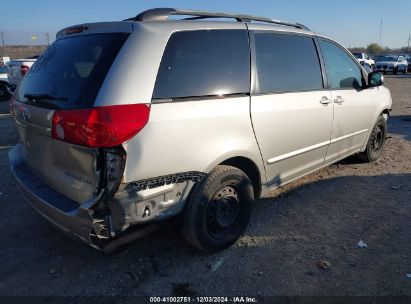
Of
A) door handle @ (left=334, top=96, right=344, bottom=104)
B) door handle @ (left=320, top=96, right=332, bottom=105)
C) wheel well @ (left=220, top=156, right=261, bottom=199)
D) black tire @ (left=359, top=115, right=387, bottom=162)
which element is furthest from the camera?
black tire @ (left=359, top=115, right=387, bottom=162)

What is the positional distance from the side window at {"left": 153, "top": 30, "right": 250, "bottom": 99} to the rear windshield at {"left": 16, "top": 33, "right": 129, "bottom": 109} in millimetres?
374

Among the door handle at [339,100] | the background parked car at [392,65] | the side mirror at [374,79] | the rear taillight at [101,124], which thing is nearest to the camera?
the rear taillight at [101,124]

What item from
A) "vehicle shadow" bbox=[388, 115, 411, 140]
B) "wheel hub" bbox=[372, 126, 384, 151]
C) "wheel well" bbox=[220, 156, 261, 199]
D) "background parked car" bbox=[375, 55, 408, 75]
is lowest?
"background parked car" bbox=[375, 55, 408, 75]

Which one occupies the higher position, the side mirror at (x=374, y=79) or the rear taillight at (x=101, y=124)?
the rear taillight at (x=101, y=124)

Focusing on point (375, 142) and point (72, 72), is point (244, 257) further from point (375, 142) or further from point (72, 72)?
point (375, 142)

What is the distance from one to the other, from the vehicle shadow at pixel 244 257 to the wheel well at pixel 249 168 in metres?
0.45

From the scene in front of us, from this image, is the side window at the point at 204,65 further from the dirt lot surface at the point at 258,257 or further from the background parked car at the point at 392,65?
the background parked car at the point at 392,65

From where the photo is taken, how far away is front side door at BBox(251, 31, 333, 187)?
10.7 ft

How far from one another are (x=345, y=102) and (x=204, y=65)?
2295 mm

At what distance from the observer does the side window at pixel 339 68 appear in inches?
165

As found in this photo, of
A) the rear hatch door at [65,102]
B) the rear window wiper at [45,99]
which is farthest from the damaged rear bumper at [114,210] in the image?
the rear window wiper at [45,99]

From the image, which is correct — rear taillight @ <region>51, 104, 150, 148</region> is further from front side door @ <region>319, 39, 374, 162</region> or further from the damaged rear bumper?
front side door @ <region>319, 39, 374, 162</region>

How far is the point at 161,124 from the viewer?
2.47 metres

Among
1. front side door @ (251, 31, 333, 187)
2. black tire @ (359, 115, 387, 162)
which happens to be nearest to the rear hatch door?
front side door @ (251, 31, 333, 187)
